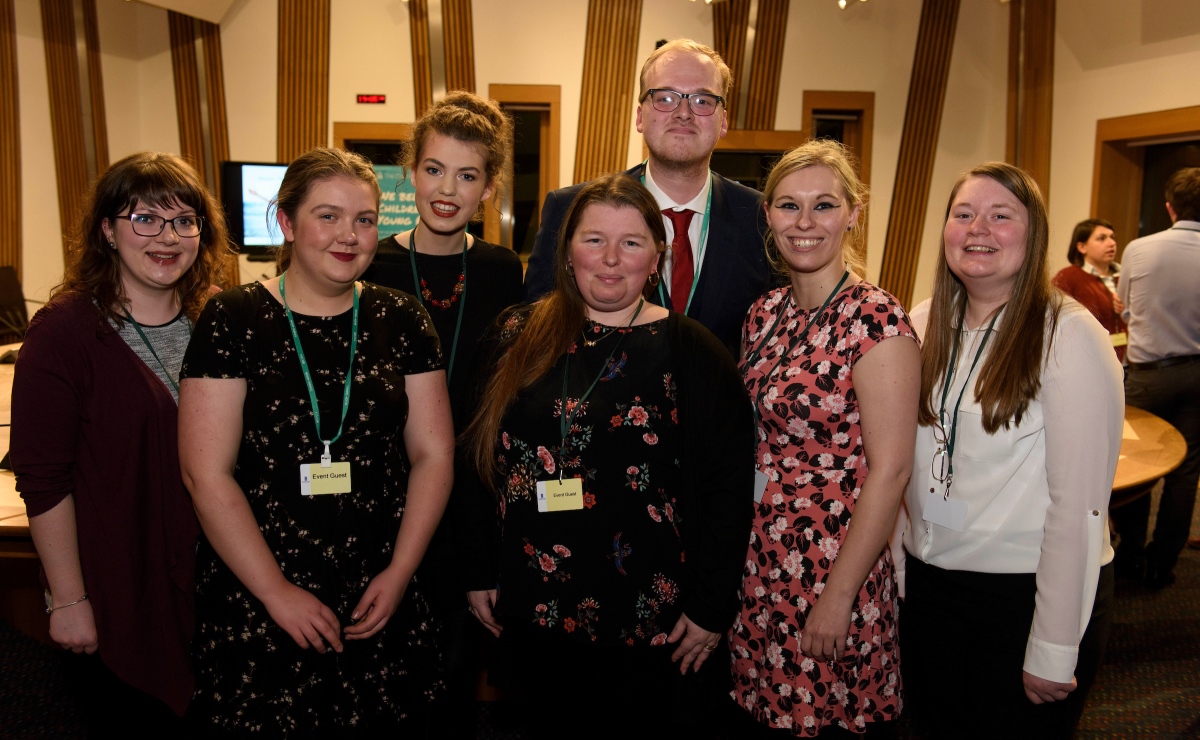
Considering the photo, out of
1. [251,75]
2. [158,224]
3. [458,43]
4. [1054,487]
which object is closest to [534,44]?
[458,43]

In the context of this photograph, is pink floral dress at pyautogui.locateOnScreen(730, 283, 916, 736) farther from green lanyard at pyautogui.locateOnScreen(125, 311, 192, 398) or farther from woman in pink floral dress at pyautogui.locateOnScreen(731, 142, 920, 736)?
green lanyard at pyautogui.locateOnScreen(125, 311, 192, 398)

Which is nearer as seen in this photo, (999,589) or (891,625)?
(999,589)

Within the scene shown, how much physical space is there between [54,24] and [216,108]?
1.37 meters

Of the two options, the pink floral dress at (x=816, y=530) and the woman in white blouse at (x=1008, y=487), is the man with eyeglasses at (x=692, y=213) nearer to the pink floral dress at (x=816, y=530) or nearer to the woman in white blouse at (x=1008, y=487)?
the pink floral dress at (x=816, y=530)

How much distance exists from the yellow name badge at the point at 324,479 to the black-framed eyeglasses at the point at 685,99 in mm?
1447

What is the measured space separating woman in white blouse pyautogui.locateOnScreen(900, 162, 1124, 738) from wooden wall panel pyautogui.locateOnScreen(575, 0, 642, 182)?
5656 millimetres

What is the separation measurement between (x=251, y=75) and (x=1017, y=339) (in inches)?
302

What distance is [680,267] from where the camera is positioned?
2.35m

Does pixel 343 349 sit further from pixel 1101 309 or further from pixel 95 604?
pixel 1101 309

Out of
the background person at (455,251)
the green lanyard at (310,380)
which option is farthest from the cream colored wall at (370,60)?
the green lanyard at (310,380)

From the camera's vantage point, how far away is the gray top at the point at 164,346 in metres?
1.82

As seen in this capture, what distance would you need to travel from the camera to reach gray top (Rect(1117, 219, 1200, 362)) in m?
4.10

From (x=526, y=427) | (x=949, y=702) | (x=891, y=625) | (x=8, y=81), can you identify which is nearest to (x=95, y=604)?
(x=526, y=427)

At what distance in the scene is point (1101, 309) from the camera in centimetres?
527
